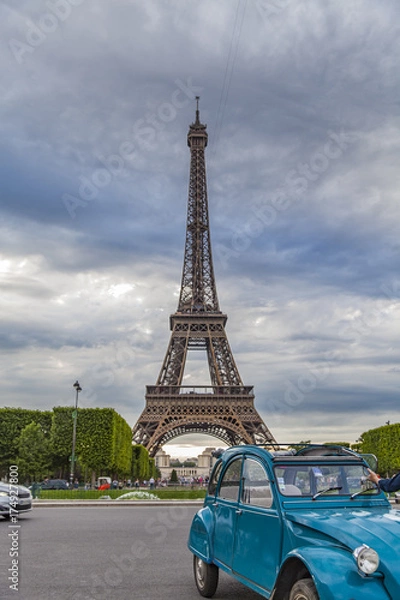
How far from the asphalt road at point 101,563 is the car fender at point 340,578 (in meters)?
3.07

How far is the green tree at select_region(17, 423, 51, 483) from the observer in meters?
47.7

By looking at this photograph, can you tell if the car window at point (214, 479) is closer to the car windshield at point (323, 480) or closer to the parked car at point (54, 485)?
the car windshield at point (323, 480)

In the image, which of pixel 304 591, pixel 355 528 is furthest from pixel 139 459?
pixel 304 591

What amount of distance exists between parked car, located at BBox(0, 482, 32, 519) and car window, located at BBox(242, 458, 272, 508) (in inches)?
471

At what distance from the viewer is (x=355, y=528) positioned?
16.0ft

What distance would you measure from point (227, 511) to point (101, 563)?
4.15 meters

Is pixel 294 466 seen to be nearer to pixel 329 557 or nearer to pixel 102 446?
pixel 329 557

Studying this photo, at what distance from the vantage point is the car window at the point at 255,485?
5.85 metres

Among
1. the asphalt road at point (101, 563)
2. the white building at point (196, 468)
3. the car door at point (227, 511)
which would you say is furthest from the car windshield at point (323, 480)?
the white building at point (196, 468)

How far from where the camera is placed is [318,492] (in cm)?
581

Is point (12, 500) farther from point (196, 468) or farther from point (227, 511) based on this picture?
point (196, 468)

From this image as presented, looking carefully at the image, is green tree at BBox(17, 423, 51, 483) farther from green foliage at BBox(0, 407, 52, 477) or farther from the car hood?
the car hood

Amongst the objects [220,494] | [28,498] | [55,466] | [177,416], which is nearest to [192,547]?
[220,494]

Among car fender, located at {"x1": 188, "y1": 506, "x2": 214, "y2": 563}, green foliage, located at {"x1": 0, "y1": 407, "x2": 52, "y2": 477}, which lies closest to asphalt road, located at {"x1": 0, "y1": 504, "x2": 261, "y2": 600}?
car fender, located at {"x1": 188, "y1": 506, "x2": 214, "y2": 563}
